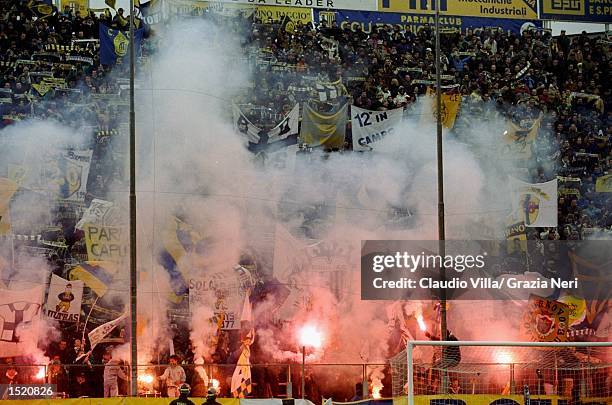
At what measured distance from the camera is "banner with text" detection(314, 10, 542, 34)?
16672 millimetres

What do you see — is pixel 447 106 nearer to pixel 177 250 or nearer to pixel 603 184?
pixel 603 184

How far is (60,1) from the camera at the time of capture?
15.6 m

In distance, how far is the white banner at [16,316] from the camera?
13977 millimetres

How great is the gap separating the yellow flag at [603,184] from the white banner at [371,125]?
383 cm

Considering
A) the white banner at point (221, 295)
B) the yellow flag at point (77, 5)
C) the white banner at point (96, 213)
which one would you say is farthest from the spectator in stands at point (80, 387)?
the yellow flag at point (77, 5)

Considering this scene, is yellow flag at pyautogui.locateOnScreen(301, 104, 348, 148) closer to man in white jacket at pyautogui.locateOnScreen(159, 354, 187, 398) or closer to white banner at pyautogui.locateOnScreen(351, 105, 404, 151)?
white banner at pyautogui.locateOnScreen(351, 105, 404, 151)

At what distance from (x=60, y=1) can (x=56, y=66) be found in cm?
133

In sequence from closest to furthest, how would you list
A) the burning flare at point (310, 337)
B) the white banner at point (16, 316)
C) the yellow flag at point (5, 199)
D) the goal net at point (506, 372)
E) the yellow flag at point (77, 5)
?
the goal net at point (506, 372)
the white banner at point (16, 316)
the yellow flag at point (5, 199)
the burning flare at point (310, 337)
the yellow flag at point (77, 5)

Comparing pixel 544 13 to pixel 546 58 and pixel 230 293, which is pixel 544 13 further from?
pixel 230 293

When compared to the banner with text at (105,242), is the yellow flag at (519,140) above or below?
above

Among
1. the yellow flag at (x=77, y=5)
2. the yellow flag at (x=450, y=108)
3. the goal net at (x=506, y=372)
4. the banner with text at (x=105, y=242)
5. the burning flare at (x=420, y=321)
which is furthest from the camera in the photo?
the yellow flag at (x=450, y=108)

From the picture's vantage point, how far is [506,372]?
13430 millimetres
